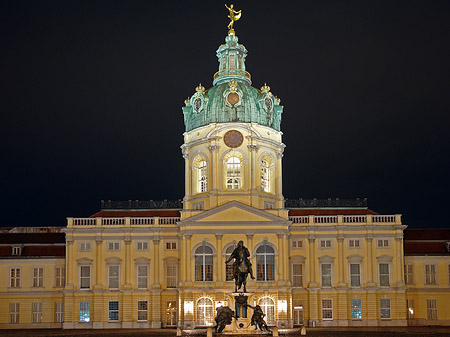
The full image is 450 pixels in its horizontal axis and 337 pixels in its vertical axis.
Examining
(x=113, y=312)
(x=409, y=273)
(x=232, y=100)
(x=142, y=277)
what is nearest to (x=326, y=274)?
(x=409, y=273)

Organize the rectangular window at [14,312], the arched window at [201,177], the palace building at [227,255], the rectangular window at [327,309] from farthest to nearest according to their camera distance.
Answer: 1. the arched window at [201,177]
2. the rectangular window at [14,312]
3. the rectangular window at [327,309]
4. the palace building at [227,255]

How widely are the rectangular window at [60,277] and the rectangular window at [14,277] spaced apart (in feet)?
12.2

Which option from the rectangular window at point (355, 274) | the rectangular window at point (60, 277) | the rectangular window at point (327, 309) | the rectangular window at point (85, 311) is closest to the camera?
the rectangular window at point (85, 311)

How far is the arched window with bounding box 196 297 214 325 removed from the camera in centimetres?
7381

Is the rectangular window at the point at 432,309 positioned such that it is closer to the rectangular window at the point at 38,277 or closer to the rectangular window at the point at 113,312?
the rectangular window at the point at 113,312

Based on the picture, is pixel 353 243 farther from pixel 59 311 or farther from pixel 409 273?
pixel 59 311

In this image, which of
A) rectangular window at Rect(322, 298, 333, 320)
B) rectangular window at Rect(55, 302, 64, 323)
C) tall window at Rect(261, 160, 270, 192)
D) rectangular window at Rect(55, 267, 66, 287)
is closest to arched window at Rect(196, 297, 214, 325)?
rectangular window at Rect(322, 298, 333, 320)

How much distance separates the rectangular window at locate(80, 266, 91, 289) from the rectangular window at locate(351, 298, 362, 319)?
1004 inches

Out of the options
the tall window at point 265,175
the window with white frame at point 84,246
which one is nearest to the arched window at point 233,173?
the tall window at point 265,175

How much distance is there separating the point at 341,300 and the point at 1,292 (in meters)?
33.1

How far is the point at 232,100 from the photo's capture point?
78438 mm

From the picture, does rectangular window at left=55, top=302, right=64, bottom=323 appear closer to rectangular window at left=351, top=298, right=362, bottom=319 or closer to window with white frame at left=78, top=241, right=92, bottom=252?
window with white frame at left=78, top=241, right=92, bottom=252

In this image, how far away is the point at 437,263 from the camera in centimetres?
7844

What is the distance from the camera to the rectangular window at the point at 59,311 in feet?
256
